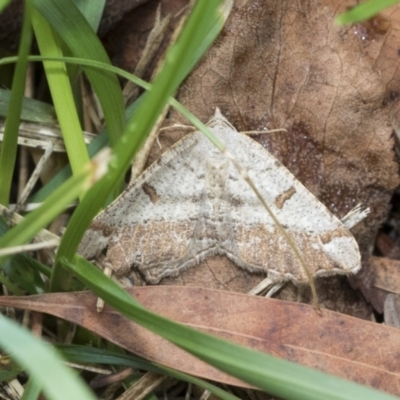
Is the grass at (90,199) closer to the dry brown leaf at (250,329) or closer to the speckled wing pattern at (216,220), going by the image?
the dry brown leaf at (250,329)

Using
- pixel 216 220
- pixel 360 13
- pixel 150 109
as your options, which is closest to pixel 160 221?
pixel 216 220

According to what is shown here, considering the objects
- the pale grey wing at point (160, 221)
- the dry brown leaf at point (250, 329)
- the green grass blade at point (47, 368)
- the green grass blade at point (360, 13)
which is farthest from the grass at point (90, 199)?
the green grass blade at point (360, 13)

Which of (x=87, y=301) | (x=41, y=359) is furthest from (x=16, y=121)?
(x=41, y=359)

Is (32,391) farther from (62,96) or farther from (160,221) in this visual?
(62,96)

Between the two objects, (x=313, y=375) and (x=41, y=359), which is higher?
(x=41, y=359)

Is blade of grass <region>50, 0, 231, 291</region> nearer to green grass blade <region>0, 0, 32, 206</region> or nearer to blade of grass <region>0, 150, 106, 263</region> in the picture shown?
blade of grass <region>0, 150, 106, 263</region>

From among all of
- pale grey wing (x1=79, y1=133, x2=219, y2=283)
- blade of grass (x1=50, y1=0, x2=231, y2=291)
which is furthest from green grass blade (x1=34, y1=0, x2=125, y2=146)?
blade of grass (x1=50, y1=0, x2=231, y2=291)

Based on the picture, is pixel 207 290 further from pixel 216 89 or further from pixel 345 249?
pixel 216 89
